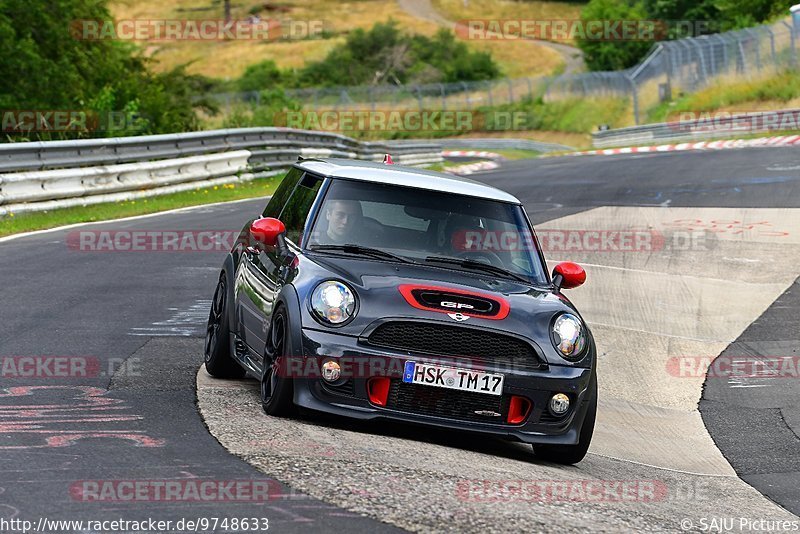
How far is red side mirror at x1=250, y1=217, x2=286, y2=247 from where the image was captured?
26.0 feet

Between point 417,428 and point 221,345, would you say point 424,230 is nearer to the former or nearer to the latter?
point 417,428

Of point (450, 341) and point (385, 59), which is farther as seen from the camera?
point (385, 59)

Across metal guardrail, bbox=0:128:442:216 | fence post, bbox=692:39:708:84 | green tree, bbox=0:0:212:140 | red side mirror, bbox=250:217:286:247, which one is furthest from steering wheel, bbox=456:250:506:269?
fence post, bbox=692:39:708:84

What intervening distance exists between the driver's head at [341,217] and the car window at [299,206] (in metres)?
0.18

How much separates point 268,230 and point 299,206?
416mm

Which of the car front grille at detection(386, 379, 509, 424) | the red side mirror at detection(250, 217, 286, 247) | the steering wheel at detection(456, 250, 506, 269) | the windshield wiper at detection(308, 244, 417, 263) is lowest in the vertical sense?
the car front grille at detection(386, 379, 509, 424)

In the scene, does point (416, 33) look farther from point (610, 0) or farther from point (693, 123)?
point (693, 123)

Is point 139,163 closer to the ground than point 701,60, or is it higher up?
closer to the ground

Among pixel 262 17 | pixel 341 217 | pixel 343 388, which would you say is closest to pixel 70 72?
pixel 341 217

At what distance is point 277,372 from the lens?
A: 7.02 metres

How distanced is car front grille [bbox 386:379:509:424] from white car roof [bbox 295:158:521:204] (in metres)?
1.65

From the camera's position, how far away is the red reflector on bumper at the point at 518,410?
278 inches

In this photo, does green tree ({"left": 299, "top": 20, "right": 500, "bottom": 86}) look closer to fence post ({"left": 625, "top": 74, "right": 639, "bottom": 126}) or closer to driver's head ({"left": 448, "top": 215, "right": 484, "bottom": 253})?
fence post ({"left": 625, "top": 74, "right": 639, "bottom": 126})

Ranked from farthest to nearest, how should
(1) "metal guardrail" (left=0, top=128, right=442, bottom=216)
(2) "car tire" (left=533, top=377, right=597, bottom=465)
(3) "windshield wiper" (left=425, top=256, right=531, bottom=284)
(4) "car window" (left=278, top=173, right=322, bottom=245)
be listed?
(1) "metal guardrail" (left=0, top=128, right=442, bottom=216) → (4) "car window" (left=278, top=173, right=322, bottom=245) → (3) "windshield wiper" (left=425, top=256, right=531, bottom=284) → (2) "car tire" (left=533, top=377, right=597, bottom=465)
